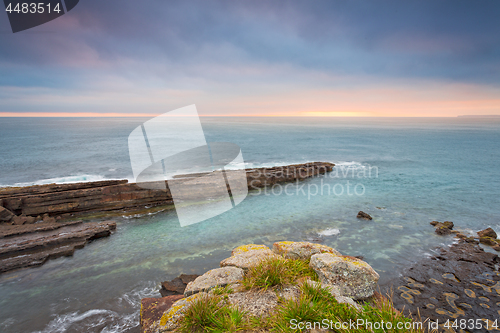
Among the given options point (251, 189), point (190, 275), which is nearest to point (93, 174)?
point (251, 189)

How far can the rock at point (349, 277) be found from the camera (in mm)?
4066

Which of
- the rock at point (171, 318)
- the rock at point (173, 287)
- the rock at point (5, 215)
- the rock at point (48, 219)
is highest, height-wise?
the rock at point (171, 318)

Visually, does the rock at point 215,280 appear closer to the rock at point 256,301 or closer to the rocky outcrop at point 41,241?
the rock at point 256,301

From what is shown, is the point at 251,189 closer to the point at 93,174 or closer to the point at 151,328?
the point at 151,328

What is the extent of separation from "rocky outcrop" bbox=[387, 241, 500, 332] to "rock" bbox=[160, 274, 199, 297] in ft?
21.8

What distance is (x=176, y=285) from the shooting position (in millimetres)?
7734

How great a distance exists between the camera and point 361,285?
13.5 ft

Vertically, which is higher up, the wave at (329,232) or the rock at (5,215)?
the rock at (5,215)

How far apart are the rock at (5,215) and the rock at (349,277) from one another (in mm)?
16628

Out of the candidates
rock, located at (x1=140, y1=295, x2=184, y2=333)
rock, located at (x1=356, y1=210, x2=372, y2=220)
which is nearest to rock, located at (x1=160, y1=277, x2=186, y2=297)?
rock, located at (x1=140, y1=295, x2=184, y2=333)

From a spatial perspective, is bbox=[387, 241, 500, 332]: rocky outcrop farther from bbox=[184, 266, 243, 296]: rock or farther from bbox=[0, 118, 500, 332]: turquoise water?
bbox=[184, 266, 243, 296]: rock

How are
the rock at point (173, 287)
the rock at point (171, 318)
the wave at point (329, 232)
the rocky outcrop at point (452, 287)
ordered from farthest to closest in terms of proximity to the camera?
the wave at point (329, 232) → the rock at point (173, 287) → the rocky outcrop at point (452, 287) → the rock at point (171, 318)

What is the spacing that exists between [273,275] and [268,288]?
230 millimetres

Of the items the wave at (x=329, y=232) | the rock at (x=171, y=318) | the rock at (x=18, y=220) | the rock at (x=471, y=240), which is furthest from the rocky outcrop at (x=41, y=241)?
the rock at (x=471, y=240)
